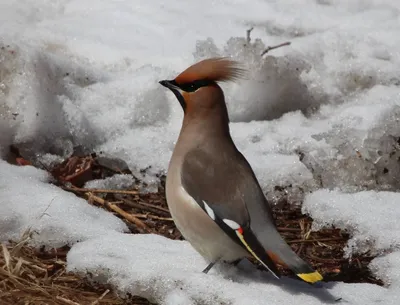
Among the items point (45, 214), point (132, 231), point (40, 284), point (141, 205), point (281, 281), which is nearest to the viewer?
point (40, 284)

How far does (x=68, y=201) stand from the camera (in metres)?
4.04

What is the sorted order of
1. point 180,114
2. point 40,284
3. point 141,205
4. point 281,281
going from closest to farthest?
point 40,284, point 281,281, point 141,205, point 180,114

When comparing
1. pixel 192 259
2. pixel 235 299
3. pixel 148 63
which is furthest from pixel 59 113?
pixel 235 299

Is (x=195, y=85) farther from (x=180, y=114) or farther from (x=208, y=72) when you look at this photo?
(x=180, y=114)

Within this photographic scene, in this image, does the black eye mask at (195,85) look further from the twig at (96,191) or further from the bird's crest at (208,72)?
the twig at (96,191)

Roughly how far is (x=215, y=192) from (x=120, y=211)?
822 mm

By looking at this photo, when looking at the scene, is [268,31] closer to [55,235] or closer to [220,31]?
[220,31]

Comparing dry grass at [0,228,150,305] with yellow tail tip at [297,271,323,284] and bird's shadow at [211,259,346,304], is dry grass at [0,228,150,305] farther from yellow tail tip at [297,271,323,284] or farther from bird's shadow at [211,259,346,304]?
yellow tail tip at [297,271,323,284]

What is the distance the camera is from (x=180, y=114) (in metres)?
5.03

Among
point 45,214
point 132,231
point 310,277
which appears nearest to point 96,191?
point 132,231

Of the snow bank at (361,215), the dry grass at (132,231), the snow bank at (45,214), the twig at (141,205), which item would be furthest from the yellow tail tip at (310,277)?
the twig at (141,205)

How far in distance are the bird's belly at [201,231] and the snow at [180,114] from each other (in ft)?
0.34

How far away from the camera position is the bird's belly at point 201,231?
11.3 ft

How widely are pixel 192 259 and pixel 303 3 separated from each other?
299 cm
